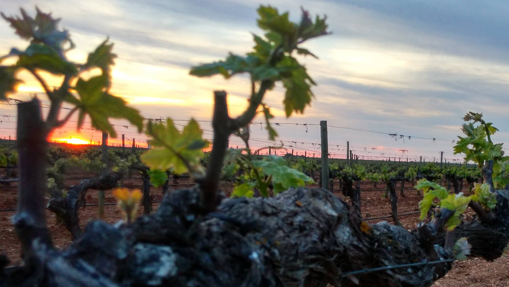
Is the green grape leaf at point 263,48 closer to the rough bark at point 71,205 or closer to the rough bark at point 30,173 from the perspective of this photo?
the rough bark at point 30,173

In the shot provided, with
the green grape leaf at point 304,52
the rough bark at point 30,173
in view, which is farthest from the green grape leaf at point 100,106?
the green grape leaf at point 304,52

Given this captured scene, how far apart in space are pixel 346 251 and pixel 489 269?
352 inches

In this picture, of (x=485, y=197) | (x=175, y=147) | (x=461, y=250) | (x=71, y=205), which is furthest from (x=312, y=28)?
(x=71, y=205)

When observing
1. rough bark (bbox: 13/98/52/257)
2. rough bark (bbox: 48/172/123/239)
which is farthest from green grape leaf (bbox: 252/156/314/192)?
rough bark (bbox: 48/172/123/239)

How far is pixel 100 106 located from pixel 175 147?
10.5 inches

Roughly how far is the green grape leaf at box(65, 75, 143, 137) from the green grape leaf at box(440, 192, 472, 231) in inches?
82.7

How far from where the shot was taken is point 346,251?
5.90 ft

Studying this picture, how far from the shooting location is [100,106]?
1.26 m

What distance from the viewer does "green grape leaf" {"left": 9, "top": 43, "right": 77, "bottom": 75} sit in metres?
1.09

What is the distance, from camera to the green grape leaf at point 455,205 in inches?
103

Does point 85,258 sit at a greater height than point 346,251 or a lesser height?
greater

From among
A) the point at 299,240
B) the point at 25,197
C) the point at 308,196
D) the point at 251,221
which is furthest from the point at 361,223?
the point at 25,197

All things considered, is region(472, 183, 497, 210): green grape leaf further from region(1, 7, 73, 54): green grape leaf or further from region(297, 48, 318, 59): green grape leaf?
region(1, 7, 73, 54): green grape leaf

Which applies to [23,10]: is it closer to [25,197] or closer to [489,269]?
[25,197]
